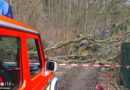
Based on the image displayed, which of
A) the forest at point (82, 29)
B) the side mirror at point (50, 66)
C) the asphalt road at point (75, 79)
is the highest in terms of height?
the forest at point (82, 29)

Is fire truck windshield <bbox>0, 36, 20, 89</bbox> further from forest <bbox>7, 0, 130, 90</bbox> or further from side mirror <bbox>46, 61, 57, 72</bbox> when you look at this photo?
forest <bbox>7, 0, 130, 90</bbox>

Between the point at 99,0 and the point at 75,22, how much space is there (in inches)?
143

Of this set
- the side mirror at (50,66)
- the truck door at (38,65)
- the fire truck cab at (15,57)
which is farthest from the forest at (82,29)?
the fire truck cab at (15,57)

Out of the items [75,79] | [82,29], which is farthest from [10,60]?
[82,29]

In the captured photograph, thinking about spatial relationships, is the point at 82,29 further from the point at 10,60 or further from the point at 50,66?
the point at 10,60

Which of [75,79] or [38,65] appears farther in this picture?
[75,79]

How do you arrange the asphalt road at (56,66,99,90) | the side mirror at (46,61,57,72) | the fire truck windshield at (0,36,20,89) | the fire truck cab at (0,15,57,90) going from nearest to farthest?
the fire truck cab at (0,15,57,90) → the fire truck windshield at (0,36,20,89) → the side mirror at (46,61,57,72) → the asphalt road at (56,66,99,90)

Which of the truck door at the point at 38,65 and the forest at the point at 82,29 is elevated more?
the forest at the point at 82,29

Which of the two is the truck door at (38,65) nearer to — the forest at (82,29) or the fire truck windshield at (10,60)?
the fire truck windshield at (10,60)

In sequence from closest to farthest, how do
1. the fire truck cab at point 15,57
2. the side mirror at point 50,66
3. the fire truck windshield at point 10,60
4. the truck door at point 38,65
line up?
the fire truck cab at point 15,57
the fire truck windshield at point 10,60
the truck door at point 38,65
the side mirror at point 50,66

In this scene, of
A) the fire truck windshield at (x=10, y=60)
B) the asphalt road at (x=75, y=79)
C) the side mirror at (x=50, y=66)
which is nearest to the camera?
the fire truck windshield at (x=10, y=60)

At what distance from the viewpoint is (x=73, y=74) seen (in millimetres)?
8000

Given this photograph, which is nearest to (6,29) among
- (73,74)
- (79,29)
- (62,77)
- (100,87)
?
(100,87)

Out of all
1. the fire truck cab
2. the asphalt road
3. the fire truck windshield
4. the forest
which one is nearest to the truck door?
the fire truck cab
